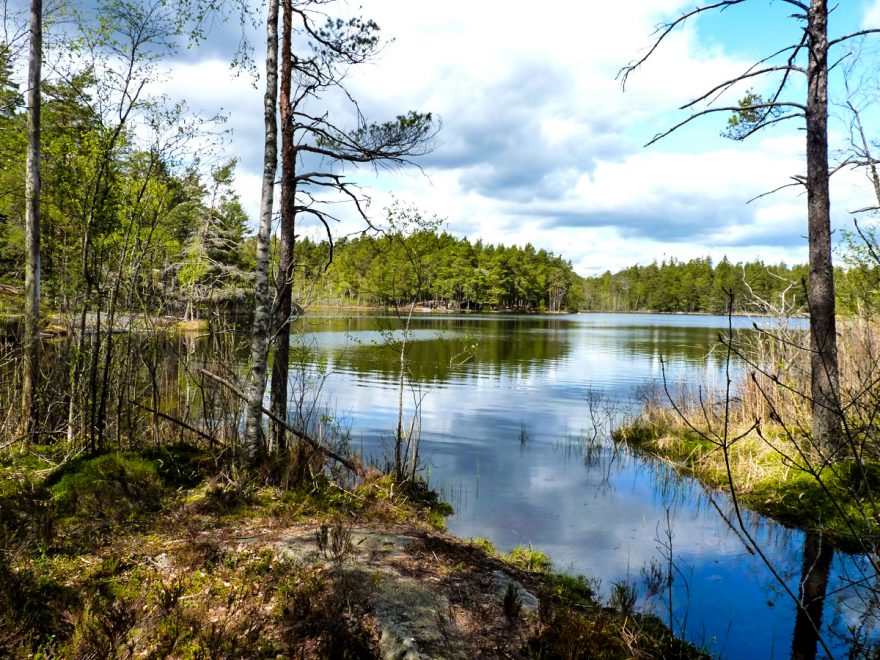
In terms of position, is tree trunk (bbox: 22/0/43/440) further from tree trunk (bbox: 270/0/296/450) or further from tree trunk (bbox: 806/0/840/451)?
tree trunk (bbox: 806/0/840/451)

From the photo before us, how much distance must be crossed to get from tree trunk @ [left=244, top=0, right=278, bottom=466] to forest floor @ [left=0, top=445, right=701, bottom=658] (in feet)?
2.31

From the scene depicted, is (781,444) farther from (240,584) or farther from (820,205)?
(240,584)

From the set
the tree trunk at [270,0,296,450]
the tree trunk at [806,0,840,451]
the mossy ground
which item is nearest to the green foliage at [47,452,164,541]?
the tree trunk at [270,0,296,450]

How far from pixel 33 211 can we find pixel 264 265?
4.25m

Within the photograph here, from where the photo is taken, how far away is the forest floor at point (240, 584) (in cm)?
361

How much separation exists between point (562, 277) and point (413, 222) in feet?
371

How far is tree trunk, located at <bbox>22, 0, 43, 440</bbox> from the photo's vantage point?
773cm

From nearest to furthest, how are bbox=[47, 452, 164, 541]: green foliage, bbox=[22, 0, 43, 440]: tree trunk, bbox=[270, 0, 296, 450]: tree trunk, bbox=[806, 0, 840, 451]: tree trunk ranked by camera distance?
1. bbox=[47, 452, 164, 541]: green foliage
2. bbox=[22, 0, 43, 440]: tree trunk
3. bbox=[806, 0, 840, 451]: tree trunk
4. bbox=[270, 0, 296, 450]: tree trunk

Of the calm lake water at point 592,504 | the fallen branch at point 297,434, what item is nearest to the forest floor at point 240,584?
the fallen branch at point 297,434

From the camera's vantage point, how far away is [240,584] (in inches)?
171

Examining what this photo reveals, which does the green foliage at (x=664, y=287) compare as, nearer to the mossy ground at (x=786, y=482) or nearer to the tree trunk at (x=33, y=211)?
the mossy ground at (x=786, y=482)

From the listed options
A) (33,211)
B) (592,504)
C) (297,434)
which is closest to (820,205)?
(592,504)

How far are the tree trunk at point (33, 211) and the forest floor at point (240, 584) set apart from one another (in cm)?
179

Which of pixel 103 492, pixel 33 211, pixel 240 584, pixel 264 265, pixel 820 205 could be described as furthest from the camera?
pixel 820 205
